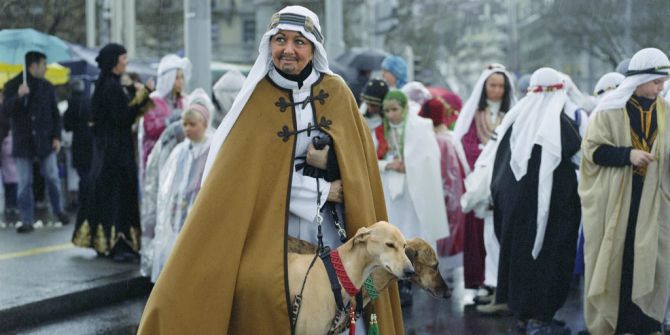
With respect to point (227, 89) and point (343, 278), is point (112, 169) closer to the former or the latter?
point (227, 89)

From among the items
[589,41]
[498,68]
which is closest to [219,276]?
[498,68]

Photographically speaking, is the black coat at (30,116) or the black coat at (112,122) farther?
the black coat at (30,116)

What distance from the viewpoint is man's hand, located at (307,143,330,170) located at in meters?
5.03

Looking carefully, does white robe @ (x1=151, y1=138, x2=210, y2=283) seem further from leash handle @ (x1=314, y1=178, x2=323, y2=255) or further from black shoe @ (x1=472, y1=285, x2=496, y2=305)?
leash handle @ (x1=314, y1=178, x2=323, y2=255)

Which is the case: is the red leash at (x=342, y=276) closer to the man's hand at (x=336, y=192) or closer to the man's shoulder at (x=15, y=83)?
→ the man's hand at (x=336, y=192)

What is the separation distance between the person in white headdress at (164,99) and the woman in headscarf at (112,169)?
23cm

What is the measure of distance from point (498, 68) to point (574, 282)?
2445 millimetres

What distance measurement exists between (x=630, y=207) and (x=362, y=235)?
3911mm

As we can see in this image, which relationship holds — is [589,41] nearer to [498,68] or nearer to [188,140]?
[498,68]

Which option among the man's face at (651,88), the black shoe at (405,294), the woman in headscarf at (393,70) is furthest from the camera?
the woman in headscarf at (393,70)

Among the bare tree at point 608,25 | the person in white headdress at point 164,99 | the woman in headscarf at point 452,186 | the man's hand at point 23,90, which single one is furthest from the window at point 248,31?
the woman in headscarf at point 452,186

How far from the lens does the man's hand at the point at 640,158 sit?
25.5 ft

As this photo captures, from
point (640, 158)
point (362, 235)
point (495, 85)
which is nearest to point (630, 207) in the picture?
point (640, 158)

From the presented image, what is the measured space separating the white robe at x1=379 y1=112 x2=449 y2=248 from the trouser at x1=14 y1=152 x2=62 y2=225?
5059mm
